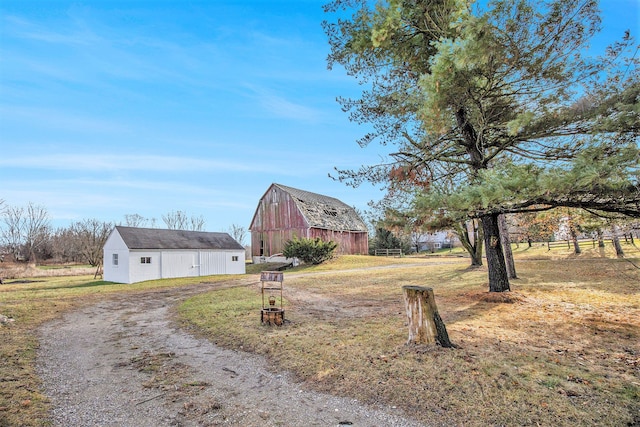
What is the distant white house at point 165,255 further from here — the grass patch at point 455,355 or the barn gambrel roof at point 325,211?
the grass patch at point 455,355

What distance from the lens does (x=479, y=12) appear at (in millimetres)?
6883

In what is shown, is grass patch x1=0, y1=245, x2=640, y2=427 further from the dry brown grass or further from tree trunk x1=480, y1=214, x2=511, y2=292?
tree trunk x1=480, y1=214, x2=511, y2=292

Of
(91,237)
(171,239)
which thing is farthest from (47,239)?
(171,239)

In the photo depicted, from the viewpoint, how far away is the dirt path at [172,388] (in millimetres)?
3479

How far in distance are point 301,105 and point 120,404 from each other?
41.7 feet

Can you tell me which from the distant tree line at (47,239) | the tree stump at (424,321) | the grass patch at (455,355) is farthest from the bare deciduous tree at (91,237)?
the tree stump at (424,321)

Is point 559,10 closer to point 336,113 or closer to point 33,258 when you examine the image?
point 336,113

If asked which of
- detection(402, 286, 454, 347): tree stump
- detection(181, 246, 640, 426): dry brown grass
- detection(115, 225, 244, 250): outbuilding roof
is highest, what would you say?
detection(115, 225, 244, 250): outbuilding roof

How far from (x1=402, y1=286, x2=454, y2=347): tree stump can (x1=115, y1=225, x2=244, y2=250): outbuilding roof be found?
72.6 ft

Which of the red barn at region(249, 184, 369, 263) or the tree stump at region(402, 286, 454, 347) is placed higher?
the red barn at region(249, 184, 369, 263)

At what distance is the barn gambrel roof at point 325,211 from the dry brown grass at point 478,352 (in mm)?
21748

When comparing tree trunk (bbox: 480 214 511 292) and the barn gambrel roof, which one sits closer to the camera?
tree trunk (bbox: 480 214 511 292)

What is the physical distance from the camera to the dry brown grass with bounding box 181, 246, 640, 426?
3578mm

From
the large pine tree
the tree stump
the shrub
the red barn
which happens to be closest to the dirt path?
the tree stump
